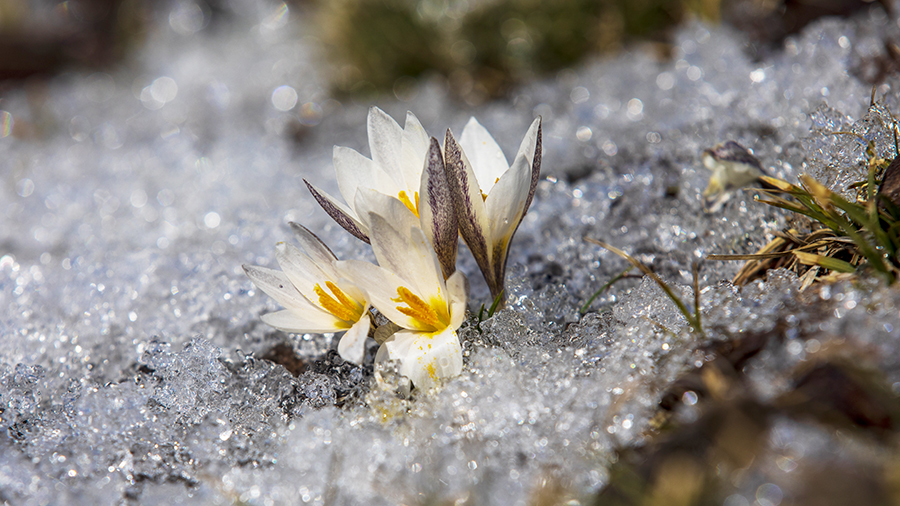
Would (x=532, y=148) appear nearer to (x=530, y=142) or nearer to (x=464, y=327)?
(x=530, y=142)

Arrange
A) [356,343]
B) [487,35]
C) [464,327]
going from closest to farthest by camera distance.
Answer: [356,343] → [464,327] → [487,35]

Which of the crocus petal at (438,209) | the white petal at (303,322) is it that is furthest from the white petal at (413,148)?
the white petal at (303,322)

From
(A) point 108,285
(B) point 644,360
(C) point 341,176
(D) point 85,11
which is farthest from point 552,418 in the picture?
(D) point 85,11

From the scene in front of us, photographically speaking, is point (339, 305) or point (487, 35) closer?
point (339, 305)

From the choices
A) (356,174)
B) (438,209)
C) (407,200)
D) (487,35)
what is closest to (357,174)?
(356,174)

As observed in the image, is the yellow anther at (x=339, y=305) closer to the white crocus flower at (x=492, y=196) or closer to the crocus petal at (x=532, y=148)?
the white crocus flower at (x=492, y=196)

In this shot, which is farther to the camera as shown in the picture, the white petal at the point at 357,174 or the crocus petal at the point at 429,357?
the white petal at the point at 357,174
